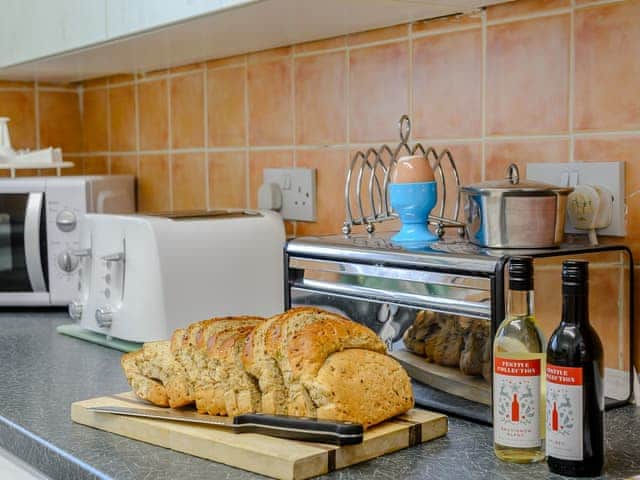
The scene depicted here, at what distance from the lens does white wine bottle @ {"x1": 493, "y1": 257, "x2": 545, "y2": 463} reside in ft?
2.98

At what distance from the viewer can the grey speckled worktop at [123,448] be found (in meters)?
0.92

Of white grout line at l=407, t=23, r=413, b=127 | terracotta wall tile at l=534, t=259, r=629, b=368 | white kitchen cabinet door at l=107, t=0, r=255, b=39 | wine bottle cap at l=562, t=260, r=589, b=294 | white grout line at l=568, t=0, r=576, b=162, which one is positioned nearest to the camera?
wine bottle cap at l=562, t=260, r=589, b=294

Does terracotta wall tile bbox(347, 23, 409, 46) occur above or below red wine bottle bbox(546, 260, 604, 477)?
above

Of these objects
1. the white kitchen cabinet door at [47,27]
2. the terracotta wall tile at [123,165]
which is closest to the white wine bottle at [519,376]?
the white kitchen cabinet door at [47,27]

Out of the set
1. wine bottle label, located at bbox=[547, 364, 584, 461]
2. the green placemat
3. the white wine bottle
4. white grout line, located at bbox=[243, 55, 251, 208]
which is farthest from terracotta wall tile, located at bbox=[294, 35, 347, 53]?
wine bottle label, located at bbox=[547, 364, 584, 461]

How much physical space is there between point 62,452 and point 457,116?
2.44 feet

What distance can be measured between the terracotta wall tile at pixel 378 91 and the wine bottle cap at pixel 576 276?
2.19 feet

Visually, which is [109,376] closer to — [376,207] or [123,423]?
[123,423]

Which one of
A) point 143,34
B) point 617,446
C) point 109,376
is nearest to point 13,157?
point 143,34

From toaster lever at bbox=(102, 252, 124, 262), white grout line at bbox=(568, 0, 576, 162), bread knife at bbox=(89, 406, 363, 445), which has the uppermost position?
white grout line at bbox=(568, 0, 576, 162)

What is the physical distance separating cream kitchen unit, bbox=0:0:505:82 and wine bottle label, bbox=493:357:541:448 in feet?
1.90

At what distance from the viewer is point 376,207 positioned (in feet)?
5.04

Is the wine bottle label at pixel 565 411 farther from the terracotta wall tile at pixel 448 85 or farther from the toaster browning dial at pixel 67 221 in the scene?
the toaster browning dial at pixel 67 221

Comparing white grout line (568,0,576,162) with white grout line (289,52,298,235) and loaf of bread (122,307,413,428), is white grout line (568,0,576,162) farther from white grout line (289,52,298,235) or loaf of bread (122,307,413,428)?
white grout line (289,52,298,235)
